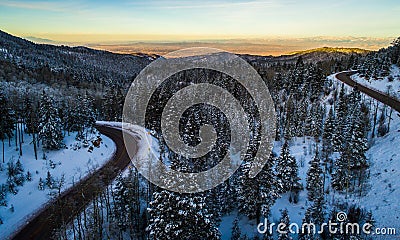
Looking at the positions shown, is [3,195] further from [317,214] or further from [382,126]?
[382,126]

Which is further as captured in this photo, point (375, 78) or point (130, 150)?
point (375, 78)

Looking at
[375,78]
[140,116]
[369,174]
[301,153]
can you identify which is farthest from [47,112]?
[375,78]

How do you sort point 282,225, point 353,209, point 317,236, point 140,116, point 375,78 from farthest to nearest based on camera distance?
1. point 140,116
2. point 375,78
3. point 353,209
4. point 317,236
5. point 282,225

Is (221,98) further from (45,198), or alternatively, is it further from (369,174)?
(45,198)

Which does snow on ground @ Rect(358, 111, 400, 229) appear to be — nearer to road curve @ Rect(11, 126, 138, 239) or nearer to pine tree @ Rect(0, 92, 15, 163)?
road curve @ Rect(11, 126, 138, 239)

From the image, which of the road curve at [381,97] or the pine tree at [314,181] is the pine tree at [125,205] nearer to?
the pine tree at [314,181]


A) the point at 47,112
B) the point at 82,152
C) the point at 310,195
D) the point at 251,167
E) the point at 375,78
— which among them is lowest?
the point at 310,195
